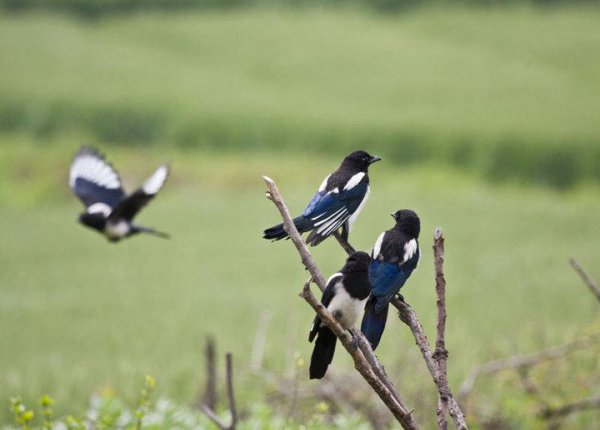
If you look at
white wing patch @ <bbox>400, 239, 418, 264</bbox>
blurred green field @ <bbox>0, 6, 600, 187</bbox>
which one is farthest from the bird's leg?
blurred green field @ <bbox>0, 6, 600, 187</bbox>

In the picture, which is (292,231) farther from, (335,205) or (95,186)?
(95,186)

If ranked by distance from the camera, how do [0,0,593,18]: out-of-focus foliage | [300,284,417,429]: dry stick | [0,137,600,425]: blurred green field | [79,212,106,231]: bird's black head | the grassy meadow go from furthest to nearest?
[0,0,593,18]: out-of-focus foliage < the grassy meadow < [0,137,600,425]: blurred green field < [79,212,106,231]: bird's black head < [300,284,417,429]: dry stick

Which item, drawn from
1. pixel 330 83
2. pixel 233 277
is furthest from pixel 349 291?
pixel 330 83

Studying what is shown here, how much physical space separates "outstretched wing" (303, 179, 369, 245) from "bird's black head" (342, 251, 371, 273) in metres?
0.04

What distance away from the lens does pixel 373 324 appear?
102 centimetres

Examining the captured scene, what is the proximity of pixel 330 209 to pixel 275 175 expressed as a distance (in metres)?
10.2

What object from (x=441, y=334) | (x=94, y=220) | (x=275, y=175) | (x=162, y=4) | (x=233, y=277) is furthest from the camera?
(x=162, y=4)

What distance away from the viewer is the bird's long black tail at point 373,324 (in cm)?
102

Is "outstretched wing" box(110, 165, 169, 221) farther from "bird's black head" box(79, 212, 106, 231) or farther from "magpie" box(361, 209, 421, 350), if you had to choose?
"magpie" box(361, 209, 421, 350)

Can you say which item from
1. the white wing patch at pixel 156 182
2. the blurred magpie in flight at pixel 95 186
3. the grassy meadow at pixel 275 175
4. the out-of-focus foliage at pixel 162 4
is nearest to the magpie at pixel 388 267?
the white wing patch at pixel 156 182

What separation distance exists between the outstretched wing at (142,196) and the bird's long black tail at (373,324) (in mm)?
446

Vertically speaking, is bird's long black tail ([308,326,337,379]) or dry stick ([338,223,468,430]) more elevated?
bird's long black tail ([308,326,337,379])

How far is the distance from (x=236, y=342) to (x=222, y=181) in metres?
5.84

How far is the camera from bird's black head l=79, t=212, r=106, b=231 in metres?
1.50
